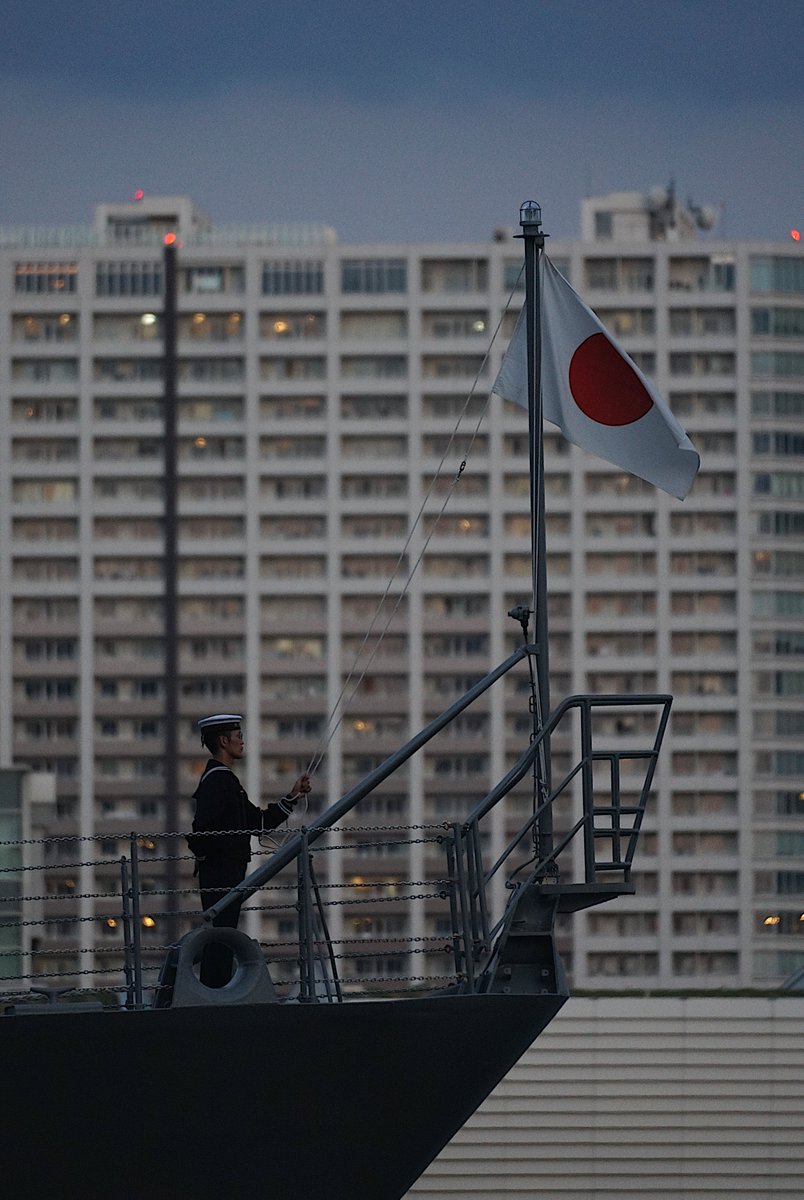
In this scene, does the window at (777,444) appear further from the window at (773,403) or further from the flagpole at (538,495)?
the flagpole at (538,495)

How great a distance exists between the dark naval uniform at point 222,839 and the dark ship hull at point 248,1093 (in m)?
0.44

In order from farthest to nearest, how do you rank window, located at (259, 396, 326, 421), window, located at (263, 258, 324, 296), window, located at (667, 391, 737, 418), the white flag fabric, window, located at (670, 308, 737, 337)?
1. window, located at (667, 391, 737, 418)
2. window, located at (670, 308, 737, 337)
3. window, located at (263, 258, 324, 296)
4. window, located at (259, 396, 326, 421)
5. the white flag fabric

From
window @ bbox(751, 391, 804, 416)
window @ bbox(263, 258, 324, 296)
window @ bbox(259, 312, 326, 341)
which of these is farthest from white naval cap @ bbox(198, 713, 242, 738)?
window @ bbox(751, 391, 804, 416)

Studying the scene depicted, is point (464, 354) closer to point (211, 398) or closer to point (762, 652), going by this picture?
point (211, 398)

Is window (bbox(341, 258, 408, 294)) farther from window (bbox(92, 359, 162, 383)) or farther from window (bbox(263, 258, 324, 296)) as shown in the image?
window (bbox(92, 359, 162, 383))

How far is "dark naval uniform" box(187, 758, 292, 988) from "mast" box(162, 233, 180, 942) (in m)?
75.7

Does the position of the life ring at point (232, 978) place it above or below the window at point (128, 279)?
below

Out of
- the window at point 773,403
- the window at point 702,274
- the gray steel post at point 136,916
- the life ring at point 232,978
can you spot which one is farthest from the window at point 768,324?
the gray steel post at point 136,916

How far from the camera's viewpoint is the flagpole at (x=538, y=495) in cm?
1007

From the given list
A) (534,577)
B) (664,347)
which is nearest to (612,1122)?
(534,577)

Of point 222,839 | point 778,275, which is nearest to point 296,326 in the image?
point 778,275

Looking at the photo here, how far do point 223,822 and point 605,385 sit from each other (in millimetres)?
3180

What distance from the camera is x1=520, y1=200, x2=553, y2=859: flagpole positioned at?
33.0ft

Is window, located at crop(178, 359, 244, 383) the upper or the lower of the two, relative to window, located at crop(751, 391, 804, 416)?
upper
